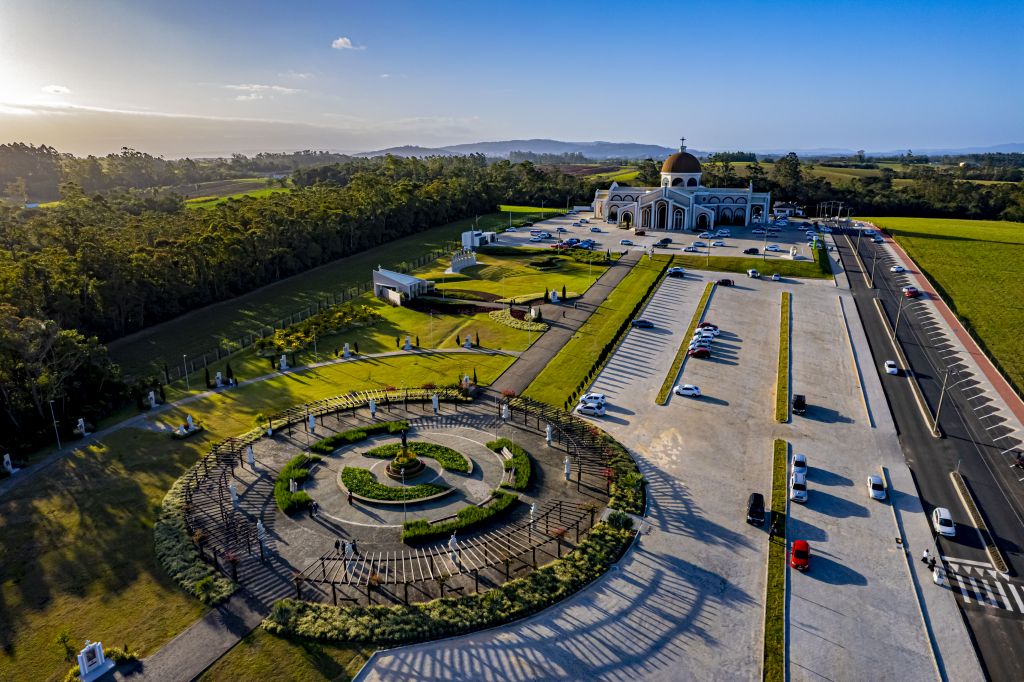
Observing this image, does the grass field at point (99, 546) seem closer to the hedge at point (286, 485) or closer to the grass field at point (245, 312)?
the hedge at point (286, 485)

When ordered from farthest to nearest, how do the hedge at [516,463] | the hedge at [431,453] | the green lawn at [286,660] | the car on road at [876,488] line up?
1. the hedge at [431,453]
2. the hedge at [516,463]
3. the car on road at [876,488]
4. the green lawn at [286,660]

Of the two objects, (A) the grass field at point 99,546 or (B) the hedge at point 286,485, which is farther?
(B) the hedge at point 286,485

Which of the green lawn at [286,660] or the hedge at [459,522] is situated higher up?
the hedge at [459,522]

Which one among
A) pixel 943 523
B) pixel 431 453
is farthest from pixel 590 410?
pixel 943 523

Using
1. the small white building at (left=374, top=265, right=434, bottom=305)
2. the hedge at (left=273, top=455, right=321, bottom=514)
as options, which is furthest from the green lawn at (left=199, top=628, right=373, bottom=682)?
the small white building at (left=374, top=265, right=434, bottom=305)

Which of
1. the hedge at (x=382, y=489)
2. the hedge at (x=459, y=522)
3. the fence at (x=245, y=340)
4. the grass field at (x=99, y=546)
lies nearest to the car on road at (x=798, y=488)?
the hedge at (x=459, y=522)

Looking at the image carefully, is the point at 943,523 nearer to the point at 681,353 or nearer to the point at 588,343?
the point at 681,353

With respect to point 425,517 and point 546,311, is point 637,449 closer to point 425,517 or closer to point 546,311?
point 425,517

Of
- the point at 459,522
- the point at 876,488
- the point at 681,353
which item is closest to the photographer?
the point at 459,522
